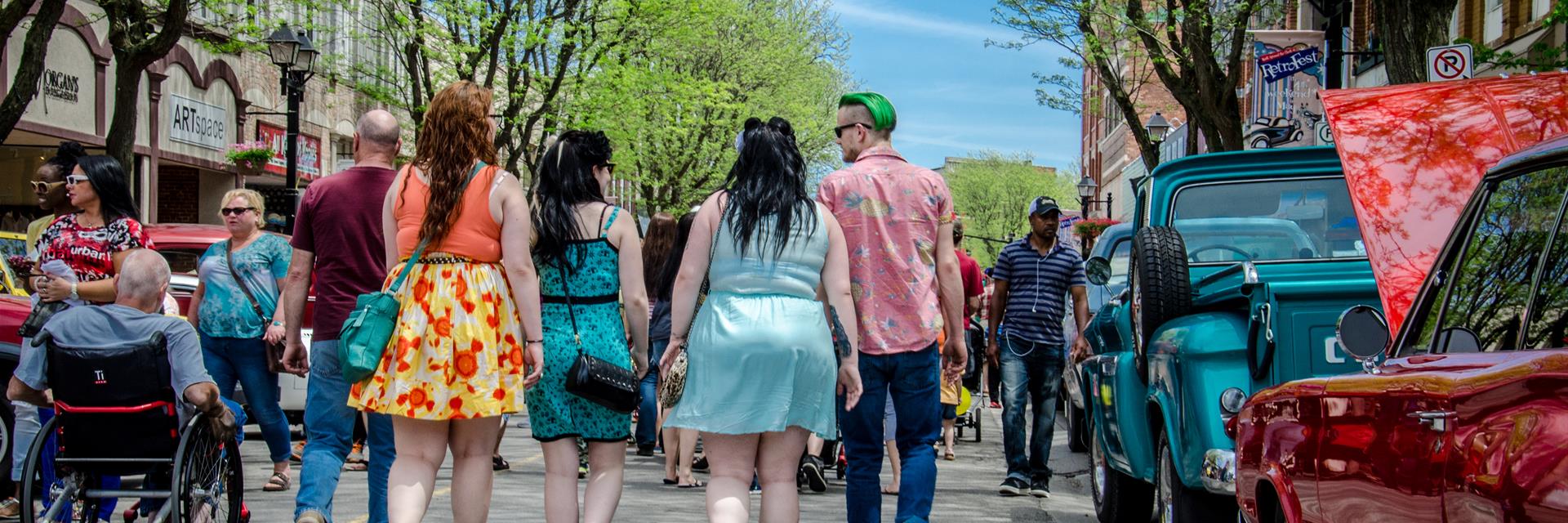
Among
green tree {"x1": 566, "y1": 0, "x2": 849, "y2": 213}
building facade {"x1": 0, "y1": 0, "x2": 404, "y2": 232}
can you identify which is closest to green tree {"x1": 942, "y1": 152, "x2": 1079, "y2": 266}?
green tree {"x1": 566, "y1": 0, "x2": 849, "y2": 213}

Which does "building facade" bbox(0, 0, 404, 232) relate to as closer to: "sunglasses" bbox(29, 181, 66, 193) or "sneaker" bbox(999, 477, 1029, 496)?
"sunglasses" bbox(29, 181, 66, 193)

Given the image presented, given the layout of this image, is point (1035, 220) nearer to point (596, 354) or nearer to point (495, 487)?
point (495, 487)

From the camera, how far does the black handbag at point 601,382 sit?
5.98m

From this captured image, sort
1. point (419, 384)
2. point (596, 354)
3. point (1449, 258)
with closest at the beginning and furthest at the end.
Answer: point (1449, 258) → point (419, 384) → point (596, 354)

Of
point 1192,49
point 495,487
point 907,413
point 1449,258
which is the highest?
point 1192,49

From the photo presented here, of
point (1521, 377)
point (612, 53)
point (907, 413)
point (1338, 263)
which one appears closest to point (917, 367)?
point (907, 413)

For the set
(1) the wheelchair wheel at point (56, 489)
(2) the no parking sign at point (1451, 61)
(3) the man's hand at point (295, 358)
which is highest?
(2) the no parking sign at point (1451, 61)

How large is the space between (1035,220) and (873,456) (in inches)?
175

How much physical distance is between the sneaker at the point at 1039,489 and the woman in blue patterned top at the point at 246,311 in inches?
168

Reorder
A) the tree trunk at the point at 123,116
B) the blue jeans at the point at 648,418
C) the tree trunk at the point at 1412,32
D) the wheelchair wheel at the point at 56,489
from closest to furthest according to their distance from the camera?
the wheelchair wheel at the point at 56,489 → the blue jeans at the point at 648,418 → the tree trunk at the point at 1412,32 → the tree trunk at the point at 123,116

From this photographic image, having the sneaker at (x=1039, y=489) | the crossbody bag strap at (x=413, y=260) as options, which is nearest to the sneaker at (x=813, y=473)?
the sneaker at (x=1039, y=489)

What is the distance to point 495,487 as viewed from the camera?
9.94 m

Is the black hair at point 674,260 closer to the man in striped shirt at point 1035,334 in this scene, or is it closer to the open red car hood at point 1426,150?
Answer: the man in striped shirt at point 1035,334

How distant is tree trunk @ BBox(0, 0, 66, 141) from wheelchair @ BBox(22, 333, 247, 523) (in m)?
8.94
